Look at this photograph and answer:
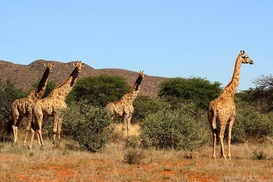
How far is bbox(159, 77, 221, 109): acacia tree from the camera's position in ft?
111

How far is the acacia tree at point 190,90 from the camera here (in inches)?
1330

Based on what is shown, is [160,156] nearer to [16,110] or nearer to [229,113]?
[229,113]

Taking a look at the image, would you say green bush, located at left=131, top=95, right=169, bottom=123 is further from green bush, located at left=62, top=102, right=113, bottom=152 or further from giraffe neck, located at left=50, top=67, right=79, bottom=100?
green bush, located at left=62, top=102, right=113, bottom=152

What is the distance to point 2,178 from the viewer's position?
402 inches

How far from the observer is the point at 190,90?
34.9 meters

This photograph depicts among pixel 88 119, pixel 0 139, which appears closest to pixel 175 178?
pixel 88 119

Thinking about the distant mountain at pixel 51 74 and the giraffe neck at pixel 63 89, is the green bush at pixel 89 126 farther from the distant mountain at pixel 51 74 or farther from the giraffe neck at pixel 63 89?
the distant mountain at pixel 51 74

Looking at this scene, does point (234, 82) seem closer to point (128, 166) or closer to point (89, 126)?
point (128, 166)

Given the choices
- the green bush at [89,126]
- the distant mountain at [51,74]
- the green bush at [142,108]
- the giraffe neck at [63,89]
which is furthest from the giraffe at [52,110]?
the distant mountain at [51,74]

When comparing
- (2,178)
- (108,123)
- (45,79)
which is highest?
(45,79)

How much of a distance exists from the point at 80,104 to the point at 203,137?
180 inches

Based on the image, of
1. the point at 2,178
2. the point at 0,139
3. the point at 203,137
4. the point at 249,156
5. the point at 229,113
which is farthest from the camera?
the point at 0,139

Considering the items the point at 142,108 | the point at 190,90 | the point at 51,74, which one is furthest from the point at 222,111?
the point at 51,74

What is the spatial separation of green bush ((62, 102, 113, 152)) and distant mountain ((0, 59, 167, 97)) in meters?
42.4
